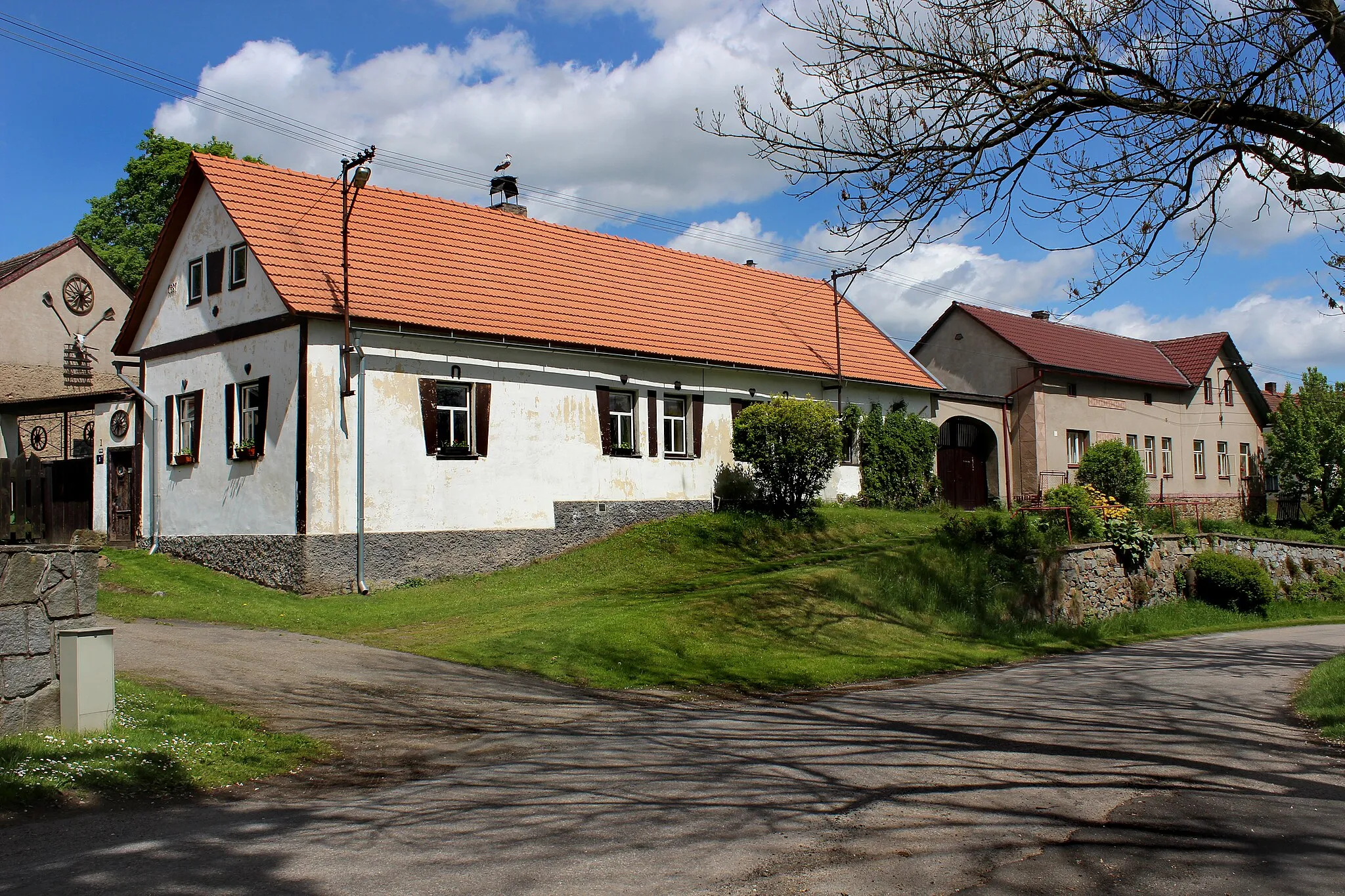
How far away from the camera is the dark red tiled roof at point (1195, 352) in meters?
48.4

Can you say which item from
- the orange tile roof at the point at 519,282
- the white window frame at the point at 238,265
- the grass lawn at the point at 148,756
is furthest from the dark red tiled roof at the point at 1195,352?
the grass lawn at the point at 148,756

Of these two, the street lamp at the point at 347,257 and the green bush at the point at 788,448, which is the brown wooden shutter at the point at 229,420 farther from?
the green bush at the point at 788,448

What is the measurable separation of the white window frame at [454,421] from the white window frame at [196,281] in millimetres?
6114

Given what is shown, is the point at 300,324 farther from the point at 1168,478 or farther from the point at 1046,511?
the point at 1168,478

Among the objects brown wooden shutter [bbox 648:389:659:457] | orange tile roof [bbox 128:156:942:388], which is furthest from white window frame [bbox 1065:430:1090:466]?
brown wooden shutter [bbox 648:389:659:457]

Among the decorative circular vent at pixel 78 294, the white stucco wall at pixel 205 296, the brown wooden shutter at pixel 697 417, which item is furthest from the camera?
the decorative circular vent at pixel 78 294

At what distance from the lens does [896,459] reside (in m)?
32.1

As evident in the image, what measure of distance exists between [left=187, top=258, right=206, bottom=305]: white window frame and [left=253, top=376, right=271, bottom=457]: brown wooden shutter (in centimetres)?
354

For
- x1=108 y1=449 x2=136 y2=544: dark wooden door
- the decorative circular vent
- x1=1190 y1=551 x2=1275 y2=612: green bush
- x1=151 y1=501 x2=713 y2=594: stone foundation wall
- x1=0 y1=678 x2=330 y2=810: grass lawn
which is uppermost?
the decorative circular vent

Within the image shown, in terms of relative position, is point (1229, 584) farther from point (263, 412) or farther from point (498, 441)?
point (263, 412)

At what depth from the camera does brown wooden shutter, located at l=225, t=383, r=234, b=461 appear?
22.1 metres

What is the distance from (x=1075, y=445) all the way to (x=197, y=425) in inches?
1256

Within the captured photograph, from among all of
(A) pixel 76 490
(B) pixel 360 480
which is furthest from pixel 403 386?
(A) pixel 76 490

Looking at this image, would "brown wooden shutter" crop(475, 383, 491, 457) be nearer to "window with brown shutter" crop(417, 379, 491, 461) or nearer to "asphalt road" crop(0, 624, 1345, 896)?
"window with brown shutter" crop(417, 379, 491, 461)
